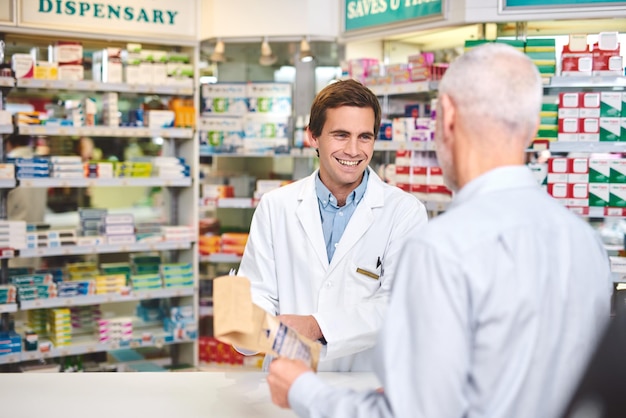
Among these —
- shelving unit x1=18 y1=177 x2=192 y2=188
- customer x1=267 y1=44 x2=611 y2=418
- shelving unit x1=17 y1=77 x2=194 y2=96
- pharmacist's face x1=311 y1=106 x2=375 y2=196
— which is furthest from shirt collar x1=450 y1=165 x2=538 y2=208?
shelving unit x1=17 y1=77 x2=194 y2=96

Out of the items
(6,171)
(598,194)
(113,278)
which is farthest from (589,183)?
(6,171)

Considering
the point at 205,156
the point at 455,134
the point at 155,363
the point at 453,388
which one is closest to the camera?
the point at 453,388

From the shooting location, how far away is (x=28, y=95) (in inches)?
224

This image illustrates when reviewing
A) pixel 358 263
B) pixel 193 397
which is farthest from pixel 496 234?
pixel 358 263

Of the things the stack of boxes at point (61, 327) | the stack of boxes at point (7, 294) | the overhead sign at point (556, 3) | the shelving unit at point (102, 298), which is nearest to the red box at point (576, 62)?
the overhead sign at point (556, 3)

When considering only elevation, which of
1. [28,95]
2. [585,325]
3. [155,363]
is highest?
[28,95]

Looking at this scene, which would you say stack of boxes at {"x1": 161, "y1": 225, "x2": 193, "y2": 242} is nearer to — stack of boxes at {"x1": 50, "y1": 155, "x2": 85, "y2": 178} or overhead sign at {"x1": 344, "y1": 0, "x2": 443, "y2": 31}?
stack of boxes at {"x1": 50, "y1": 155, "x2": 85, "y2": 178}

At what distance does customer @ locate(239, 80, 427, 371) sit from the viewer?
2.59 metres

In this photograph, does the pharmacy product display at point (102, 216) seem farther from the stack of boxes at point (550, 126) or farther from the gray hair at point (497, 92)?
the gray hair at point (497, 92)

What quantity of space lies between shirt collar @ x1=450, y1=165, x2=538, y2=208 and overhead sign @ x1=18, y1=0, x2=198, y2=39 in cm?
490

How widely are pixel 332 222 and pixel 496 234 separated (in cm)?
151

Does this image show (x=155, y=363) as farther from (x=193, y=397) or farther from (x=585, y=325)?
(x=585, y=325)

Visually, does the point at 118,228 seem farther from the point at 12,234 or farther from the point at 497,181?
the point at 497,181

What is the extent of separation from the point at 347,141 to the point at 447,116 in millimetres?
1240
